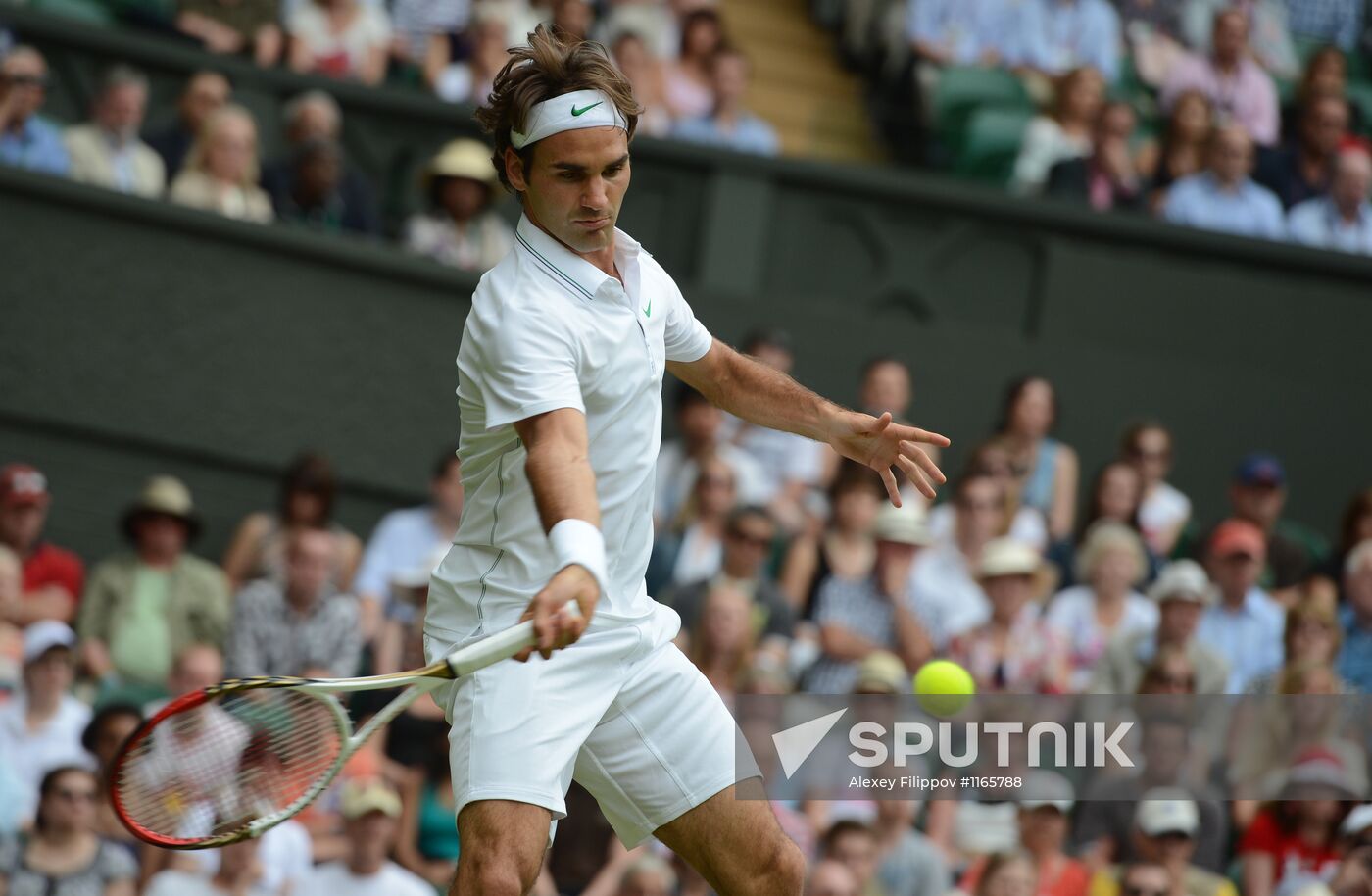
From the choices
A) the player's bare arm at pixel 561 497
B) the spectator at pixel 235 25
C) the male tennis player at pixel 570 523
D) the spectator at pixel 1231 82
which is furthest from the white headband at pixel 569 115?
the spectator at pixel 1231 82

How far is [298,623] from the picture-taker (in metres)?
8.91

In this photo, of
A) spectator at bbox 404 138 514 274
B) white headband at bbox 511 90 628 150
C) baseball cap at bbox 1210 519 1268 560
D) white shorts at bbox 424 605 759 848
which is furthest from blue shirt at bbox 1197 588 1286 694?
white headband at bbox 511 90 628 150

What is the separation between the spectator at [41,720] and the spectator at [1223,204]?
665cm

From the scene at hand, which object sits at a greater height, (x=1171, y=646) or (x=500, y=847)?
(x=500, y=847)

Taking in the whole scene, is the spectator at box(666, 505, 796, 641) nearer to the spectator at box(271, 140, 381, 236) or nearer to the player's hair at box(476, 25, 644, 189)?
the spectator at box(271, 140, 381, 236)

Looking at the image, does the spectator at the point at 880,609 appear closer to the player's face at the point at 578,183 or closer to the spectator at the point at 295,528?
the spectator at the point at 295,528

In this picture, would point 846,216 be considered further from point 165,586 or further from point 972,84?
point 165,586

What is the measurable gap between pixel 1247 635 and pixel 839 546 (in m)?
1.90

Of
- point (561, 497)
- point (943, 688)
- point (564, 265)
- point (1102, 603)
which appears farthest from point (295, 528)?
point (561, 497)

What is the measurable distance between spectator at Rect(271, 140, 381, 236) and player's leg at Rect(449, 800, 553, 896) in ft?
21.1

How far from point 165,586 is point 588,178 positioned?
5.06m

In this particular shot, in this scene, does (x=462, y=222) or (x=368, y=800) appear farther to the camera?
(x=462, y=222)

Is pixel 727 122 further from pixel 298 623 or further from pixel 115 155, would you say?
pixel 298 623

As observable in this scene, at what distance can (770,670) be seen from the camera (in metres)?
8.69
